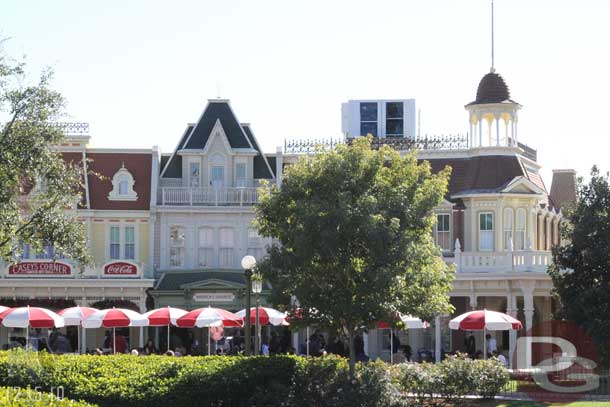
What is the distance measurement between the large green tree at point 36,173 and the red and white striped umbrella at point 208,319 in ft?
15.5

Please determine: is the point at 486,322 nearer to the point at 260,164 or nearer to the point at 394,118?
the point at 260,164

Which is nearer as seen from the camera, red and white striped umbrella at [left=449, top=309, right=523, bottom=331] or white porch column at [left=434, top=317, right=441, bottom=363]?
red and white striped umbrella at [left=449, top=309, right=523, bottom=331]

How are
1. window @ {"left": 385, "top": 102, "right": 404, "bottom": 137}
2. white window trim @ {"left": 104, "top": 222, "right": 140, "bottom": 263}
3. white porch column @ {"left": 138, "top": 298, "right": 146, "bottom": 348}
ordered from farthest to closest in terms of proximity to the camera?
window @ {"left": 385, "top": 102, "right": 404, "bottom": 137}, white window trim @ {"left": 104, "top": 222, "right": 140, "bottom": 263}, white porch column @ {"left": 138, "top": 298, "right": 146, "bottom": 348}

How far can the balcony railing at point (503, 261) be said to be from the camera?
4559cm

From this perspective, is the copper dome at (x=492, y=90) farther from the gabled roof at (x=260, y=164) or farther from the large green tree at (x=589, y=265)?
the large green tree at (x=589, y=265)

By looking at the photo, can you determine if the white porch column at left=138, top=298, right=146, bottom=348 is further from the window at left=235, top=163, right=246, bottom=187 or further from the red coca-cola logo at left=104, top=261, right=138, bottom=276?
the window at left=235, top=163, right=246, bottom=187

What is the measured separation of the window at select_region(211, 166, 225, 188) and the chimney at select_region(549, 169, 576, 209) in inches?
624

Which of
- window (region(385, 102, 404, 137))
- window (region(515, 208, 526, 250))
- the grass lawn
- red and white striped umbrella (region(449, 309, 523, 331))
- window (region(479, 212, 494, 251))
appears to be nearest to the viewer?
the grass lawn

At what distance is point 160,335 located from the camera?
50719 millimetres

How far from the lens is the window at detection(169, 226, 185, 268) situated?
52094mm

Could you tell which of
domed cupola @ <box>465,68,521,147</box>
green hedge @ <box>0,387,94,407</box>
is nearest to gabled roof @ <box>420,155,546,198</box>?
domed cupola @ <box>465,68,521,147</box>

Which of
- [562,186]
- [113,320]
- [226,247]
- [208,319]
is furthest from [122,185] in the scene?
[562,186]

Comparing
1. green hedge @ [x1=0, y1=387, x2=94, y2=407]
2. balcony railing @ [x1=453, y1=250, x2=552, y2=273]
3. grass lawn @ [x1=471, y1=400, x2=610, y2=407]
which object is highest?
balcony railing @ [x1=453, y1=250, x2=552, y2=273]

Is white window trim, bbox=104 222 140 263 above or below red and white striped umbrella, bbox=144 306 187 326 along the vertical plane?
above
